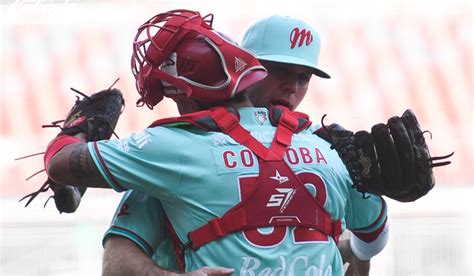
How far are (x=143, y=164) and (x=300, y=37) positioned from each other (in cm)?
85

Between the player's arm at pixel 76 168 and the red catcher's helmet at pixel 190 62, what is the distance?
27 centimetres

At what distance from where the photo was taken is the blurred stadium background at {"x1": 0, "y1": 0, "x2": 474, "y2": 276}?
7.06 m

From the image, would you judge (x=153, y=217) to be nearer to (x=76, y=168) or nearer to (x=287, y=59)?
(x=76, y=168)

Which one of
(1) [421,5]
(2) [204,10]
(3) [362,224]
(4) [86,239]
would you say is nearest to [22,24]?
(2) [204,10]

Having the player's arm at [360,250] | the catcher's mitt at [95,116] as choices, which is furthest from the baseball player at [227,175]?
the player's arm at [360,250]

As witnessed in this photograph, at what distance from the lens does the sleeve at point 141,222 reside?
8.15ft

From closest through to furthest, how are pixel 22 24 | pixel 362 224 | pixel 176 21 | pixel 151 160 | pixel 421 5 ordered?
pixel 151 160, pixel 176 21, pixel 362 224, pixel 22 24, pixel 421 5

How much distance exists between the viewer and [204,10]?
824cm

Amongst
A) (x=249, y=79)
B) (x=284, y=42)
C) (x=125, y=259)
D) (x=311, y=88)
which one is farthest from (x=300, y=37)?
(x=311, y=88)

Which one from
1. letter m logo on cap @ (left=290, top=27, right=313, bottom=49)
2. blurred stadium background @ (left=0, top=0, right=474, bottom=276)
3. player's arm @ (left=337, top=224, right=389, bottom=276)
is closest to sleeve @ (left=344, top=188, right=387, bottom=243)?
player's arm @ (left=337, top=224, right=389, bottom=276)

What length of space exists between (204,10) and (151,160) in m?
5.97

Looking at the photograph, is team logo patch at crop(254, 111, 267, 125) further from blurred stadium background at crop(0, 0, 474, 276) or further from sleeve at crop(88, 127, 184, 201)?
blurred stadium background at crop(0, 0, 474, 276)

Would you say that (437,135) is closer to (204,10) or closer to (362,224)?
(204,10)

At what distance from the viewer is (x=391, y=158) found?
242cm
